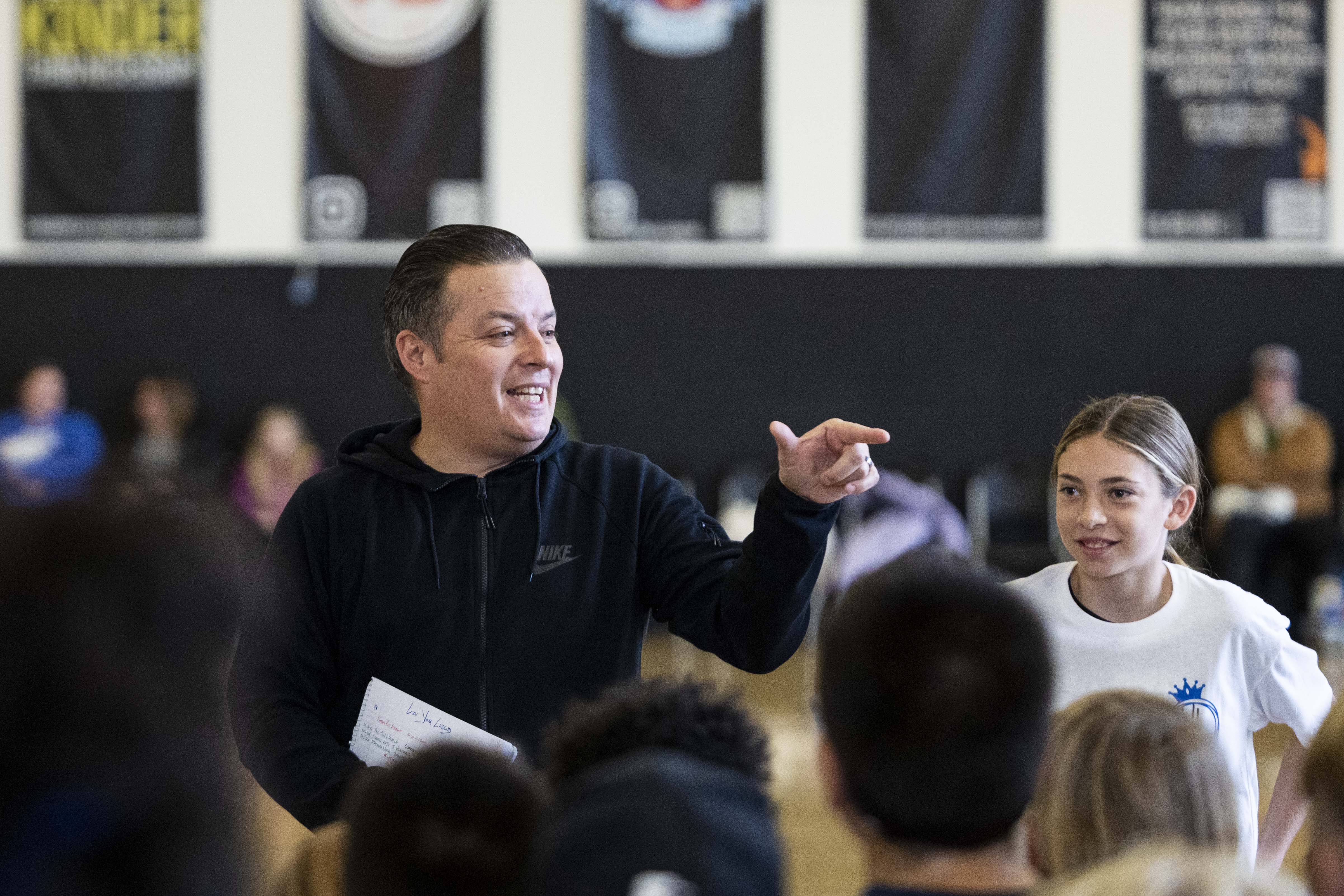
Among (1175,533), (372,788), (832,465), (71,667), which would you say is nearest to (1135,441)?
(1175,533)

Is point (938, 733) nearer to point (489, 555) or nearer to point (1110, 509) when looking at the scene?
point (489, 555)

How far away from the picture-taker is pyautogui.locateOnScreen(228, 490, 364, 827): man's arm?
158 centimetres

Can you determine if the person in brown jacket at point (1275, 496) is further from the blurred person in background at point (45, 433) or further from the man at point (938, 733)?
the blurred person in background at point (45, 433)

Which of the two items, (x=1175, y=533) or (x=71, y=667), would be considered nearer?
(x=71, y=667)

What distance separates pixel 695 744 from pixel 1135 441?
132 centimetres

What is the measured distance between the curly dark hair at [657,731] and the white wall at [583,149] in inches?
251

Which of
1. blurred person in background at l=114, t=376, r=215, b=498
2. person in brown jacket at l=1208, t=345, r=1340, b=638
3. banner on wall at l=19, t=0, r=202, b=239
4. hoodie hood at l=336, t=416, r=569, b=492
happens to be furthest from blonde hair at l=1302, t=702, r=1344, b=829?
banner on wall at l=19, t=0, r=202, b=239

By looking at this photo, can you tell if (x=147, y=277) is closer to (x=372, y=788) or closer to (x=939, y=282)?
(x=939, y=282)

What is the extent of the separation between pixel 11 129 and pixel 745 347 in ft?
14.6

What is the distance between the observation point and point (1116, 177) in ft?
23.9

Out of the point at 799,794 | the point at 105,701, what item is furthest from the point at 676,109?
the point at 105,701

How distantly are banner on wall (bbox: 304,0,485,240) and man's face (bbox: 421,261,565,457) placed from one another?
18.1 feet

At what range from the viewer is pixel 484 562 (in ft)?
5.74

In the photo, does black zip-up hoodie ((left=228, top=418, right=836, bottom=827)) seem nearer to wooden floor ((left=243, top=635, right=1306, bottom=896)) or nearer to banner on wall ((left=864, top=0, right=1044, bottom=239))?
wooden floor ((left=243, top=635, right=1306, bottom=896))
